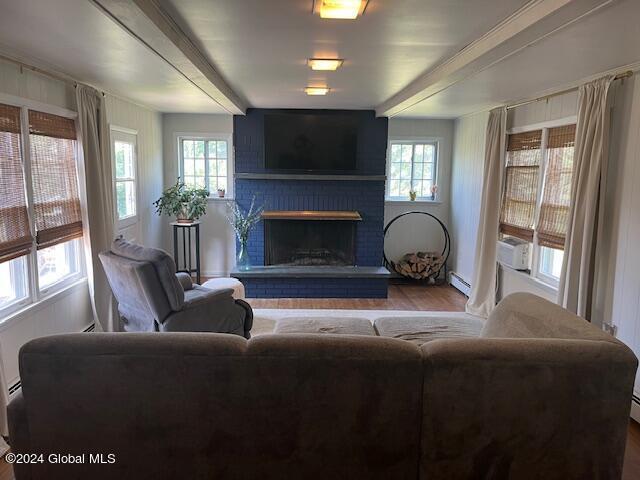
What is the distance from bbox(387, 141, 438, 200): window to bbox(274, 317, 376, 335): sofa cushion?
158 inches

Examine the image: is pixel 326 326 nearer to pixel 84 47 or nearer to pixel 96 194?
pixel 84 47

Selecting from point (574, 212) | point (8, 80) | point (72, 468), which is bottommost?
point (72, 468)

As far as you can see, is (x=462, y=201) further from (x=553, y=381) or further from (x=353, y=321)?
(x=553, y=381)

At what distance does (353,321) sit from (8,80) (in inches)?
111

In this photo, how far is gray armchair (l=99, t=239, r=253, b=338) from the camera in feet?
10.7

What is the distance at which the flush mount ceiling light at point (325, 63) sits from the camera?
10.3ft

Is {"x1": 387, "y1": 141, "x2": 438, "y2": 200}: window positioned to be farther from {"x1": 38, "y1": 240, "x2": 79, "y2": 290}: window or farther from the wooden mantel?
{"x1": 38, "y1": 240, "x2": 79, "y2": 290}: window

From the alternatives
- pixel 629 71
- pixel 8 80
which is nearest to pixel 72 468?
pixel 8 80

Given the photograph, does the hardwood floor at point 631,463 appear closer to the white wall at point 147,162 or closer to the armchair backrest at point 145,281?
the armchair backrest at point 145,281

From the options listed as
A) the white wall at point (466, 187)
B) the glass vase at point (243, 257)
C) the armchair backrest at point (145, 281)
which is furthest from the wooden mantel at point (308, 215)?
the armchair backrest at point (145, 281)

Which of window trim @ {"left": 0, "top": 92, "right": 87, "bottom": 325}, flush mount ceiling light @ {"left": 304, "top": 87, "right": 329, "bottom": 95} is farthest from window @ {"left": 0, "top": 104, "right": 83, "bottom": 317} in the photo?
flush mount ceiling light @ {"left": 304, "top": 87, "right": 329, "bottom": 95}

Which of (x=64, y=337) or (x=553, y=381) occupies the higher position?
(x=64, y=337)

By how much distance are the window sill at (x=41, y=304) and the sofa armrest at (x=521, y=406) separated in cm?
276

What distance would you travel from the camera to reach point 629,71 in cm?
316
